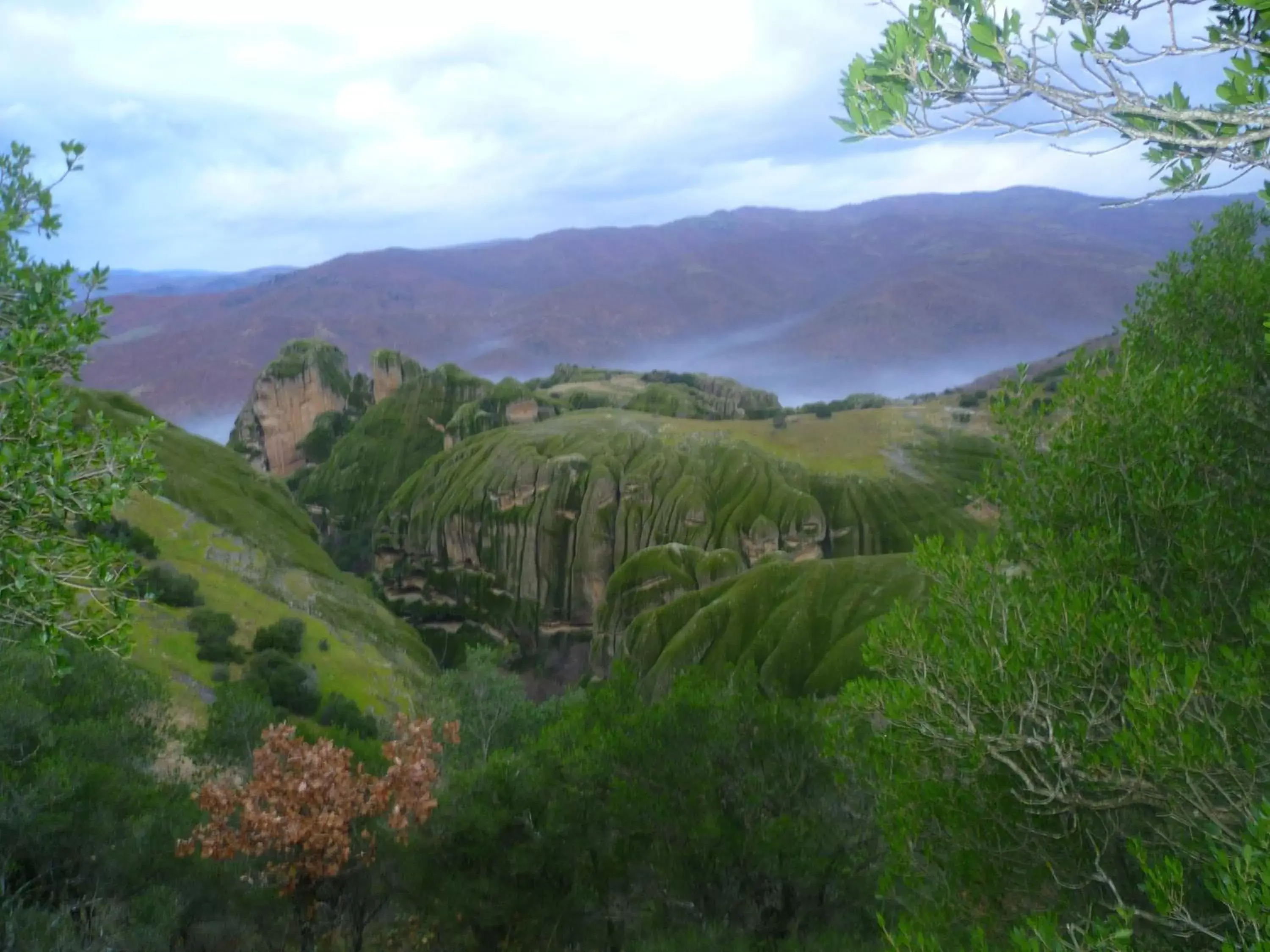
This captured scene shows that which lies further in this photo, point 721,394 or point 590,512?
point 721,394

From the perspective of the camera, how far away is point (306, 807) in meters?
11.9

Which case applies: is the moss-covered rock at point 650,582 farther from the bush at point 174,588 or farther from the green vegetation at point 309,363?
the green vegetation at point 309,363

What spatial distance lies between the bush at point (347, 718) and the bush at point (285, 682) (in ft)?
2.25

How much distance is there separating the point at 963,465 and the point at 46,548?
98536mm

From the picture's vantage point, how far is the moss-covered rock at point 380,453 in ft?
424

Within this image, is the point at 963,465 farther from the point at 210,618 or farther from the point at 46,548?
the point at 46,548

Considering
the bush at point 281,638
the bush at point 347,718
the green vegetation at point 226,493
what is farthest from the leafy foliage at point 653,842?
the green vegetation at point 226,493

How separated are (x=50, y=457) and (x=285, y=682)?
26327mm

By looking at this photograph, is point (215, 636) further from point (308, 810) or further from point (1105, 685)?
point (1105, 685)

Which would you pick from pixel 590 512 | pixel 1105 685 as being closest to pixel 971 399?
pixel 590 512

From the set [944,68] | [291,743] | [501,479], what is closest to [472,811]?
[291,743]

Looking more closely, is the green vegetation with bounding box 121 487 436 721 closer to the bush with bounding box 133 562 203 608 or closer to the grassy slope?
the grassy slope

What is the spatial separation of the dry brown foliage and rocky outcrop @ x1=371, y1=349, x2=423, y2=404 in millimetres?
142337

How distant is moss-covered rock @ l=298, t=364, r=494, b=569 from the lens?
129125mm
